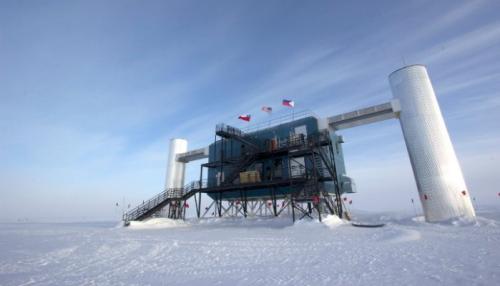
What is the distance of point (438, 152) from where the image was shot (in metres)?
20.0

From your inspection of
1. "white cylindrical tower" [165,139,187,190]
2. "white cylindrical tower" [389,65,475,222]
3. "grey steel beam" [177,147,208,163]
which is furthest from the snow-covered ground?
"white cylindrical tower" [165,139,187,190]

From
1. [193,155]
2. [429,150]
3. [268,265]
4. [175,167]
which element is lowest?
[268,265]

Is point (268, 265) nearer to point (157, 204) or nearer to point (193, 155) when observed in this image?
point (157, 204)

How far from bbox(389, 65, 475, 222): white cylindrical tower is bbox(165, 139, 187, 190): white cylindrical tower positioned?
31363mm

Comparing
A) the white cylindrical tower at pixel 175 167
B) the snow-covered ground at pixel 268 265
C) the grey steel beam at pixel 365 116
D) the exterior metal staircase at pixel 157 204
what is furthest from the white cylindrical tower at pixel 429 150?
the white cylindrical tower at pixel 175 167

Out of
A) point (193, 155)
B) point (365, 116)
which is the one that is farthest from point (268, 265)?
point (193, 155)

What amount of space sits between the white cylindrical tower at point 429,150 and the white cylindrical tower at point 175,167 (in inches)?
1235

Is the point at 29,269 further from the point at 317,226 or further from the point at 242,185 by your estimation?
the point at 242,185

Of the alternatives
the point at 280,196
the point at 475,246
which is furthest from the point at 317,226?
the point at 280,196

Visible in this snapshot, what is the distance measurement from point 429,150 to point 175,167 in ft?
110

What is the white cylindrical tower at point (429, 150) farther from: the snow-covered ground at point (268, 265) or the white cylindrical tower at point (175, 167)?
the white cylindrical tower at point (175, 167)

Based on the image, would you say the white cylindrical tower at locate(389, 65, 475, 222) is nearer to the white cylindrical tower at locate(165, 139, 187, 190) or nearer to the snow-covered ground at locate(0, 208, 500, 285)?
the snow-covered ground at locate(0, 208, 500, 285)

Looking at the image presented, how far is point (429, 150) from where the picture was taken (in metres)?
20.2

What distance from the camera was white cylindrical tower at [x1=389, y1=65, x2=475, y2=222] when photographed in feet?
62.5
